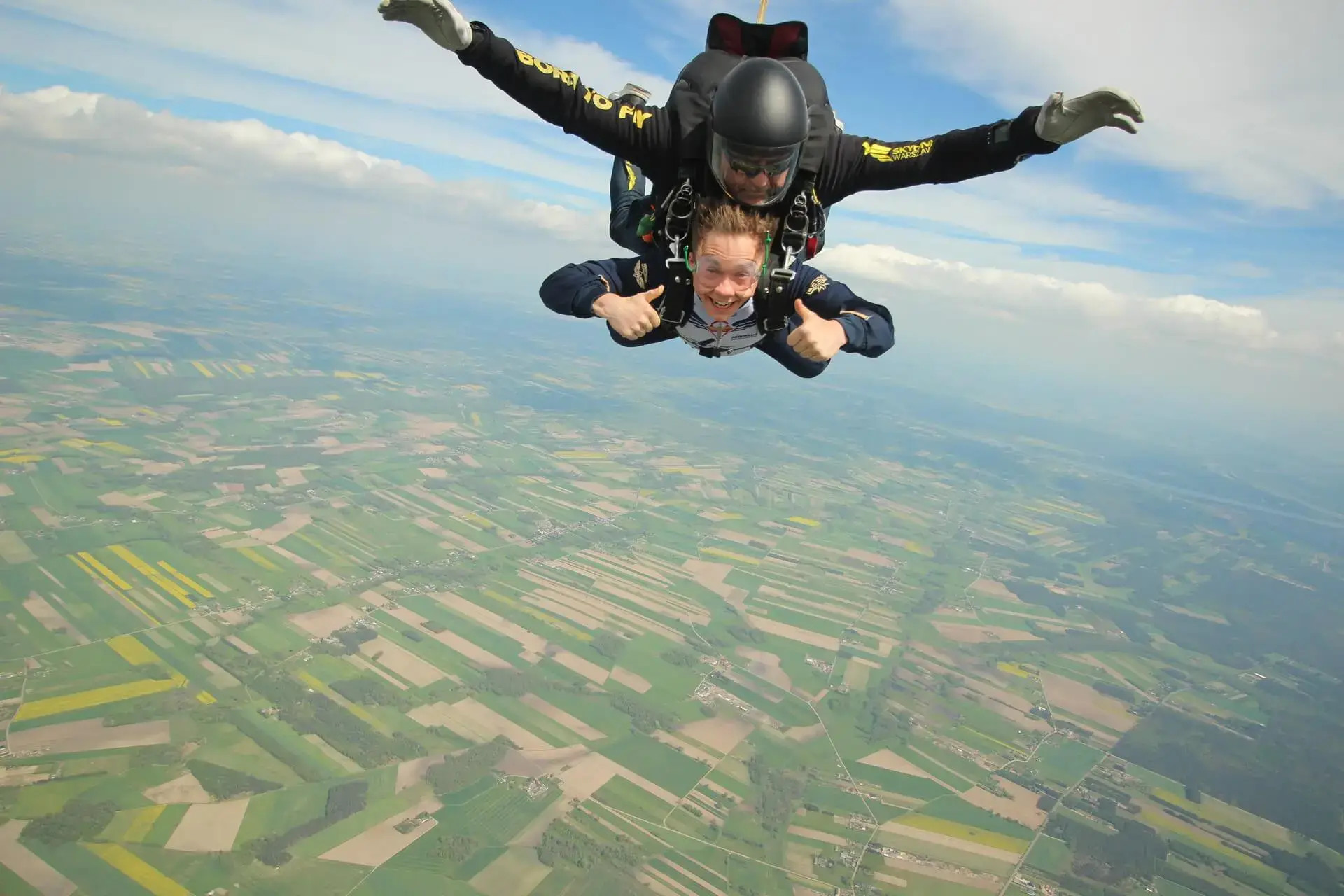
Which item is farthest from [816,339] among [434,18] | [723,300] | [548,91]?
[434,18]

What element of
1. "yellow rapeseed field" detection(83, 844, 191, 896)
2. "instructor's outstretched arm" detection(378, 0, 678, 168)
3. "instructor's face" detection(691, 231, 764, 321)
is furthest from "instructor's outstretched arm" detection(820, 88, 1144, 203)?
"yellow rapeseed field" detection(83, 844, 191, 896)

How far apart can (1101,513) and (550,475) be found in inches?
2366

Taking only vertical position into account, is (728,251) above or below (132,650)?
above

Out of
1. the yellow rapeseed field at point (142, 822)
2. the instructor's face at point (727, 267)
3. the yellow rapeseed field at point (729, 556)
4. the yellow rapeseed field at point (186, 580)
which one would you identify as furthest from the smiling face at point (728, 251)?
the yellow rapeseed field at point (729, 556)

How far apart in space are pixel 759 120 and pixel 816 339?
889mm

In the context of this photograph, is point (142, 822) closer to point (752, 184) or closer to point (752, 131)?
point (752, 184)

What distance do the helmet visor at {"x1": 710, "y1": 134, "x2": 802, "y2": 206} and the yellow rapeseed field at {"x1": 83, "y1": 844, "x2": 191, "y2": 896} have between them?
2154 cm

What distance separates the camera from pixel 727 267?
295 centimetres

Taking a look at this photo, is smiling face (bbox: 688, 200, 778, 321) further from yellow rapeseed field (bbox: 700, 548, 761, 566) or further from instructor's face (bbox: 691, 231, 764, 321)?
yellow rapeseed field (bbox: 700, 548, 761, 566)

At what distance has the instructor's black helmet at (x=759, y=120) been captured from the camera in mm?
2617

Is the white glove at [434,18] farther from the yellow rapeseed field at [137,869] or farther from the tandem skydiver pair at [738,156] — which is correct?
the yellow rapeseed field at [137,869]

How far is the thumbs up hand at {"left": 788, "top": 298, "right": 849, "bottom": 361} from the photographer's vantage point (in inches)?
109

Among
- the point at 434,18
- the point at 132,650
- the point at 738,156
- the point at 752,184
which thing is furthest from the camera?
the point at 132,650

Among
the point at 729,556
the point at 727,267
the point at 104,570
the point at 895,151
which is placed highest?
the point at 895,151
